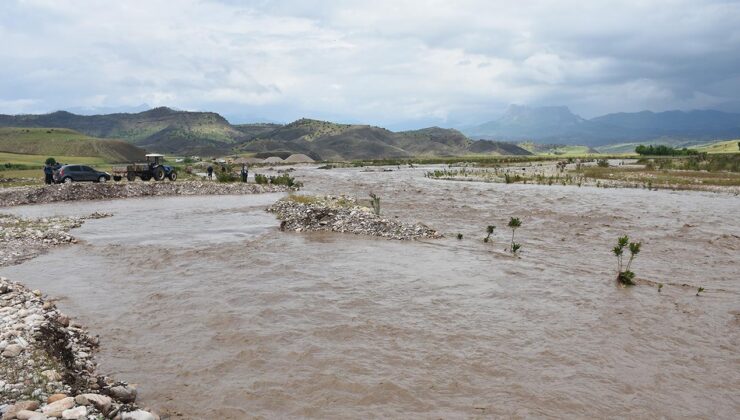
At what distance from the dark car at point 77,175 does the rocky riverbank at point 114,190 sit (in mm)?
3311

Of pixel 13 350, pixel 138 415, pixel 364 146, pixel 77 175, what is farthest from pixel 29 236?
pixel 364 146

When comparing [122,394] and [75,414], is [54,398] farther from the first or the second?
[122,394]

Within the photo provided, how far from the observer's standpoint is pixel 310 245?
2025 centimetres

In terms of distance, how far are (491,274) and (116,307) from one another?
36.3 ft

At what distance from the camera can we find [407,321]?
37.7 ft

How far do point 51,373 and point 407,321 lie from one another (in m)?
7.14

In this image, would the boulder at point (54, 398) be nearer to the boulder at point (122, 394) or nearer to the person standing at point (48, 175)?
the boulder at point (122, 394)

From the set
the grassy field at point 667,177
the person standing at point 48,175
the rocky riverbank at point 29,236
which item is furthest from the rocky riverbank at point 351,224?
the grassy field at point 667,177

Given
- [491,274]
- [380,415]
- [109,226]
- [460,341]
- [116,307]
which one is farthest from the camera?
[109,226]

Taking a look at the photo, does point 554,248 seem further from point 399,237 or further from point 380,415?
point 380,415

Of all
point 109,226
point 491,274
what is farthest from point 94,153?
point 491,274

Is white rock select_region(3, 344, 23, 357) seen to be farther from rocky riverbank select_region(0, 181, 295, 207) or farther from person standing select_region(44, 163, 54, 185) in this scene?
person standing select_region(44, 163, 54, 185)

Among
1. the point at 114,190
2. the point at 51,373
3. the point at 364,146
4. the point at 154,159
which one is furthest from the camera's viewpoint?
the point at 364,146

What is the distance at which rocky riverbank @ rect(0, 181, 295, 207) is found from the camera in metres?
35.1
